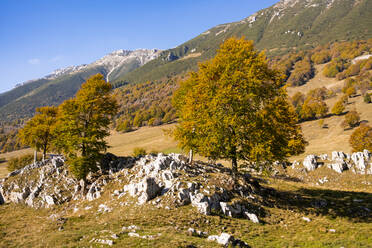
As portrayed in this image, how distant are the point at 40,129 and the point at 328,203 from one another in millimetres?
50056

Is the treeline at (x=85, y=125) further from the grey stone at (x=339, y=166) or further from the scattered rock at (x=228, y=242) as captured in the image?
the grey stone at (x=339, y=166)

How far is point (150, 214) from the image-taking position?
1767 centimetres

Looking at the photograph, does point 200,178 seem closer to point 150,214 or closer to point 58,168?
point 150,214

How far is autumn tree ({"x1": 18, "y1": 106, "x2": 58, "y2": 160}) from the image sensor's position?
4225cm

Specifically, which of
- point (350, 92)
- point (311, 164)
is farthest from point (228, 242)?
point (350, 92)

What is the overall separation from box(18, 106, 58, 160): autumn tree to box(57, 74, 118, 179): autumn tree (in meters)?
17.9

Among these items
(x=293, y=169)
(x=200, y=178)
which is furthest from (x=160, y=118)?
(x=200, y=178)

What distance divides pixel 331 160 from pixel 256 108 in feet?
109

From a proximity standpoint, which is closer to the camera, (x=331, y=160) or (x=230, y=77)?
(x=230, y=77)

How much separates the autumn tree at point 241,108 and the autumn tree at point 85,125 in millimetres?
15209

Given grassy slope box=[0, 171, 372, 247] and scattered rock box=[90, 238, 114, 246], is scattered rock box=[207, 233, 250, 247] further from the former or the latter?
scattered rock box=[90, 238, 114, 246]

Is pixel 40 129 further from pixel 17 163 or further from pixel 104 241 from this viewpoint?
pixel 17 163

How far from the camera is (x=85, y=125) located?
2856cm

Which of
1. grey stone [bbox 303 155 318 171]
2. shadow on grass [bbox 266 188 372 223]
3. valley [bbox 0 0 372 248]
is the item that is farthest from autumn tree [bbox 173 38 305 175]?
grey stone [bbox 303 155 318 171]
